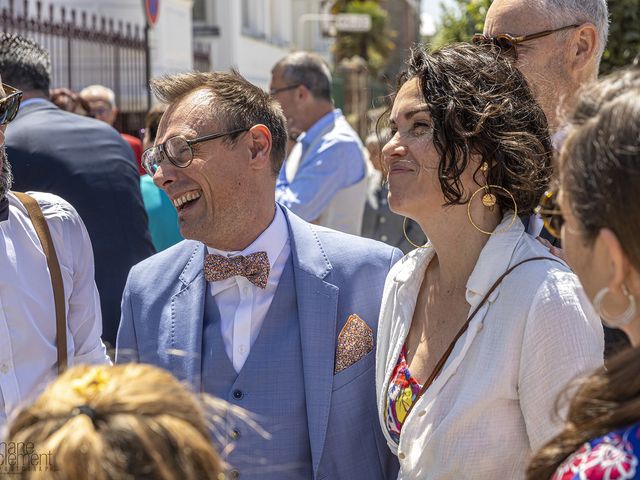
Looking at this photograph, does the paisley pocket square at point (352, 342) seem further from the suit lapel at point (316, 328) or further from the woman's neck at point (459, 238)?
the woman's neck at point (459, 238)

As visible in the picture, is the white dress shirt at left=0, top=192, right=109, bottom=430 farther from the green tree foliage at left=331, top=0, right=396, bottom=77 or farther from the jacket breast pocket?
the green tree foliage at left=331, top=0, right=396, bottom=77

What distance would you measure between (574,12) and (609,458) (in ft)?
7.01

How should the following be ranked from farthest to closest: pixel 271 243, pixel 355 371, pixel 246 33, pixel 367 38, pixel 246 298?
pixel 367 38 → pixel 246 33 → pixel 271 243 → pixel 246 298 → pixel 355 371

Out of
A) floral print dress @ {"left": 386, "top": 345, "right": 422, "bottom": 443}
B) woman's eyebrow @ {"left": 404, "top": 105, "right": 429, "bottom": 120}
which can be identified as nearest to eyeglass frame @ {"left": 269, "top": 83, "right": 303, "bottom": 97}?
woman's eyebrow @ {"left": 404, "top": 105, "right": 429, "bottom": 120}

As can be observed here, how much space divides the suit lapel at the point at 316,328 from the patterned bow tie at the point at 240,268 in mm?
104

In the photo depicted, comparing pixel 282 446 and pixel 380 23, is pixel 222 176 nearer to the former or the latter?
pixel 282 446

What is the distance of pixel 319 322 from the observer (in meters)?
2.84

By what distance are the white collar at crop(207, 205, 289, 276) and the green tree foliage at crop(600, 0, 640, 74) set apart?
4636 millimetres

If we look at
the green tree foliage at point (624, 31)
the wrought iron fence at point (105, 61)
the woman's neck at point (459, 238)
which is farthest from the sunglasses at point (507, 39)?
the wrought iron fence at point (105, 61)

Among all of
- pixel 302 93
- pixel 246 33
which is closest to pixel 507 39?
pixel 302 93

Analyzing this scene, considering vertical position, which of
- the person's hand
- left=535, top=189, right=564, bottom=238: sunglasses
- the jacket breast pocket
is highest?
left=535, top=189, right=564, bottom=238: sunglasses

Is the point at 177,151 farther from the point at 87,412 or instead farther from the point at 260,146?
the point at 87,412

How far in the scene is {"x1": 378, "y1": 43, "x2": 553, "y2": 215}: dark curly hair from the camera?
2586 mm

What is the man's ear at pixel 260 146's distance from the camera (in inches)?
123
